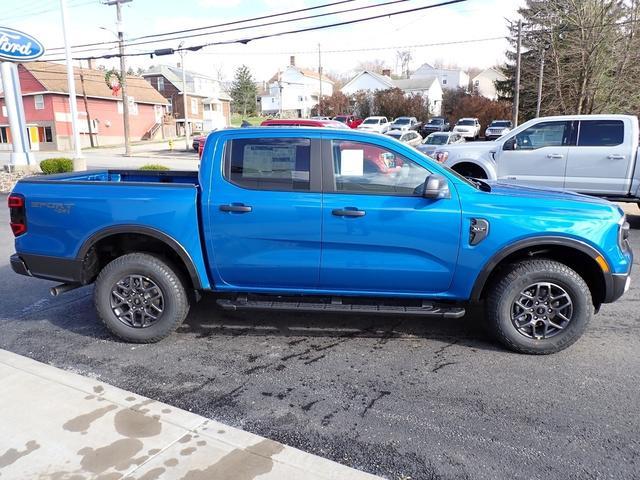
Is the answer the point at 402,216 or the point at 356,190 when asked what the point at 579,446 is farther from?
the point at 356,190

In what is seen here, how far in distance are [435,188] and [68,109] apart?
45.4 metres

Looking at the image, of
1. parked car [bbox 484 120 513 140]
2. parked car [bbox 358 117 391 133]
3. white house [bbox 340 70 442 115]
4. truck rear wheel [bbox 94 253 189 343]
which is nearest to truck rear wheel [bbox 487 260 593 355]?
truck rear wheel [bbox 94 253 189 343]

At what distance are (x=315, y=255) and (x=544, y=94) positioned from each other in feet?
107

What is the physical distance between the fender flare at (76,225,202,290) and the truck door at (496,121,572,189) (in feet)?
23.0

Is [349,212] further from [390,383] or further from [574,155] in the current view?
[574,155]

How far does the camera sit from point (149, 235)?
4.05m

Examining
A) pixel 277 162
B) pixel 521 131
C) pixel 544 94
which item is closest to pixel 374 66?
pixel 544 94

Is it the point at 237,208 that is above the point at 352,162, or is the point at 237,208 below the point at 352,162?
below

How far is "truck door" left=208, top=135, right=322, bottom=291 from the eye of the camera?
154 inches

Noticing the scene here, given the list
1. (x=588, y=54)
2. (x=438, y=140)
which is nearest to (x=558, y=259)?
(x=438, y=140)

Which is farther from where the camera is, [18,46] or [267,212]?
[18,46]

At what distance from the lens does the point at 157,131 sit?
51.9m

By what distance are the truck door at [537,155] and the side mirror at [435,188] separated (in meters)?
6.01

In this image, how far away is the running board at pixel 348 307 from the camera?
12.8 feet
